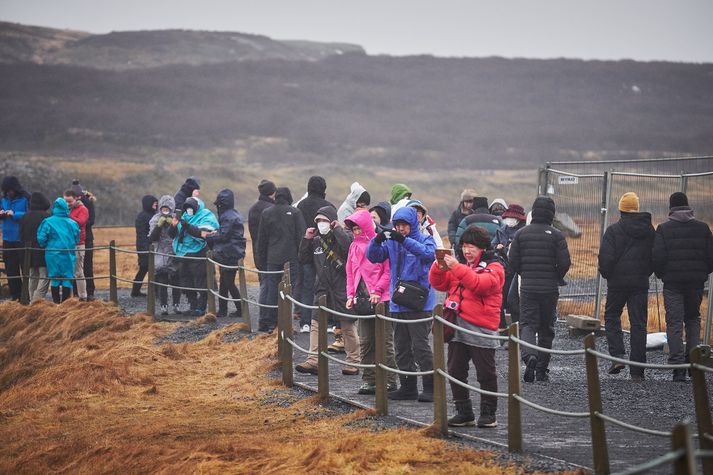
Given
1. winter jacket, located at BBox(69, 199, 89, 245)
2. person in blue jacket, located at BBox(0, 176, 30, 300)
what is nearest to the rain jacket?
winter jacket, located at BBox(69, 199, 89, 245)

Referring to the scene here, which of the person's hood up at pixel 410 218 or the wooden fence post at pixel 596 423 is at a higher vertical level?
the person's hood up at pixel 410 218

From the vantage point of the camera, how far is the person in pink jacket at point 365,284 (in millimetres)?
10602

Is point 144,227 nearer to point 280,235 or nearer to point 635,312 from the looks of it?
point 280,235

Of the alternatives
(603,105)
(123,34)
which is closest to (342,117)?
(603,105)

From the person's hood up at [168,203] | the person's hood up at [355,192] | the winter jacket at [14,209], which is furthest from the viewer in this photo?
the winter jacket at [14,209]

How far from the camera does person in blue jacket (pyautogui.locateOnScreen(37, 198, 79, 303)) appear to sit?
18.4 meters

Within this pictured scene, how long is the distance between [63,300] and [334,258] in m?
8.78

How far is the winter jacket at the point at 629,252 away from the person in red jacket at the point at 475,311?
339 centimetres

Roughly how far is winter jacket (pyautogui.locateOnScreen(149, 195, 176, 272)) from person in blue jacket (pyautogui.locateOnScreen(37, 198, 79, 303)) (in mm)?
1557

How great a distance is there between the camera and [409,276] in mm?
10047

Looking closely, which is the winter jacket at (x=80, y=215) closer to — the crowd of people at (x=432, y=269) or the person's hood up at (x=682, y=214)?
the crowd of people at (x=432, y=269)

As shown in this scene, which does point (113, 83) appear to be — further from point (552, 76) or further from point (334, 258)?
Result: point (334, 258)

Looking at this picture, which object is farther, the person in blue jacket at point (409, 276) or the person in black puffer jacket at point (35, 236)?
the person in black puffer jacket at point (35, 236)

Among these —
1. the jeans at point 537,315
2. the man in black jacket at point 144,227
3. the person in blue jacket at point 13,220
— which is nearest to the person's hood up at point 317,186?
the jeans at point 537,315
